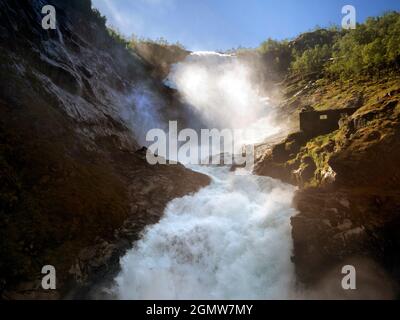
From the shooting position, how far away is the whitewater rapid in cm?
1367

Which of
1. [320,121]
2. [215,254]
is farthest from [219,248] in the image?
[320,121]

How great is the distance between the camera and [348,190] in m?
14.7

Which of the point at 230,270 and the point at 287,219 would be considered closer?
the point at 230,270

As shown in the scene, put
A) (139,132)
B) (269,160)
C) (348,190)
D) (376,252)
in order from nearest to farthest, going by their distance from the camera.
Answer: (376,252) → (348,190) → (269,160) → (139,132)

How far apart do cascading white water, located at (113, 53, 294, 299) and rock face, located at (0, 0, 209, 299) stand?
1224 millimetres

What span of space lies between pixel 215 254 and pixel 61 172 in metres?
9.38

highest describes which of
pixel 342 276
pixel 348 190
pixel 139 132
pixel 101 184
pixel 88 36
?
pixel 88 36

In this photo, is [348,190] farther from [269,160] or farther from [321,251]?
[269,160]

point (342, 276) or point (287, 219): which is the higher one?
point (287, 219)

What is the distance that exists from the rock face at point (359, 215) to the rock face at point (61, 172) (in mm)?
8913

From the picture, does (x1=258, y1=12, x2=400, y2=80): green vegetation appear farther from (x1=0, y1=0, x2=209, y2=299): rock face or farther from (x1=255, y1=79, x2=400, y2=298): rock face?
(x1=0, y1=0, x2=209, y2=299): rock face
